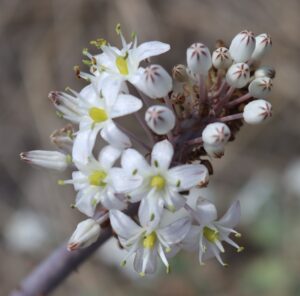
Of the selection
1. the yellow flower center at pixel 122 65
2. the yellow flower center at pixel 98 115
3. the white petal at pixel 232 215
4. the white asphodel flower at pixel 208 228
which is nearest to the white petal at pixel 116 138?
the yellow flower center at pixel 98 115

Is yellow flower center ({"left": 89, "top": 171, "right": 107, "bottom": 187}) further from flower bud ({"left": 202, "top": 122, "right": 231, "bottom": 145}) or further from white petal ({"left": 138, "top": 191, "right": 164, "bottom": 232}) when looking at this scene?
flower bud ({"left": 202, "top": 122, "right": 231, "bottom": 145})

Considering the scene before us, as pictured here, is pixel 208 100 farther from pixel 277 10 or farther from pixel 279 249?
pixel 277 10

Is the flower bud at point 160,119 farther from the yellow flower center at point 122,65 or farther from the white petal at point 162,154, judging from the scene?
the yellow flower center at point 122,65

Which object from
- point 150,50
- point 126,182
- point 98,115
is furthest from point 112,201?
point 150,50

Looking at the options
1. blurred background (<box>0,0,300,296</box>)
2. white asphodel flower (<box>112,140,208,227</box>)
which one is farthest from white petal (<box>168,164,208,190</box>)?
blurred background (<box>0,0,300,296</box>)

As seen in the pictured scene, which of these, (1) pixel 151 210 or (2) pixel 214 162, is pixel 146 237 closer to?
(1) pixel 151 210
